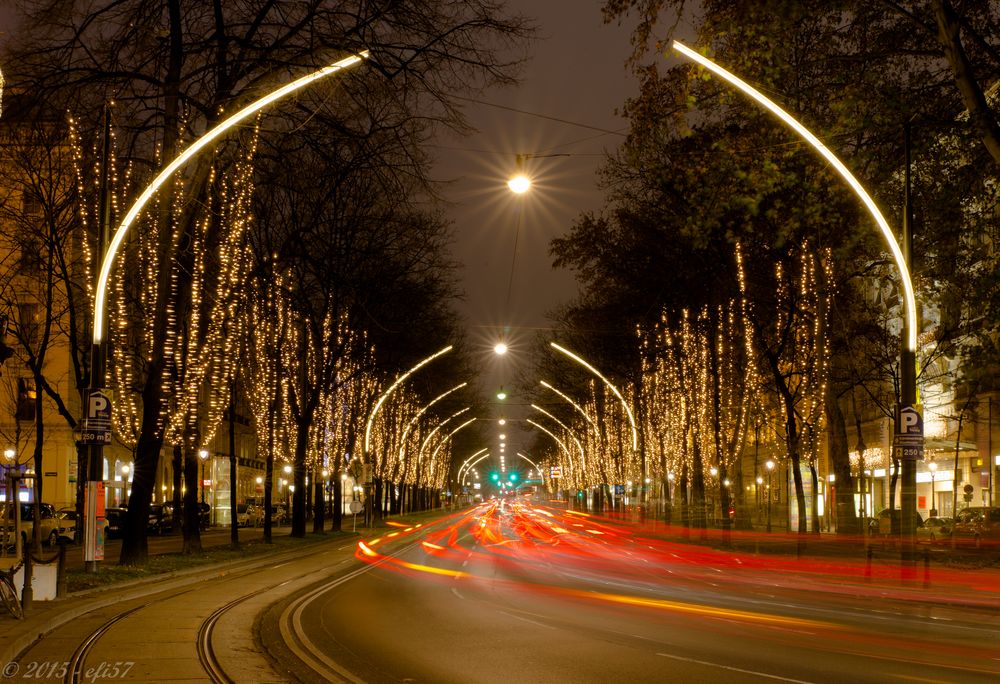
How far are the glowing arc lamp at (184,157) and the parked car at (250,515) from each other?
5716 centimetres

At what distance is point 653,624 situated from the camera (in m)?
16.0

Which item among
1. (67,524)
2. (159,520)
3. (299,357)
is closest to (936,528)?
(299,357)

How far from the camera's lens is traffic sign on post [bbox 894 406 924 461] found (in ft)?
65.1

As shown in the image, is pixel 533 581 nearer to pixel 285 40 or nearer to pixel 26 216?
pixel 285 40

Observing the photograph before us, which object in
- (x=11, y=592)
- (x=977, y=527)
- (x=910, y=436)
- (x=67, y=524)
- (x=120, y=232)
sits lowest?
(x=67, y=524)

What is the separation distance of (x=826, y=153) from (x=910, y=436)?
5540mm

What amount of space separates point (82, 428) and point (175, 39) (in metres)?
9.59

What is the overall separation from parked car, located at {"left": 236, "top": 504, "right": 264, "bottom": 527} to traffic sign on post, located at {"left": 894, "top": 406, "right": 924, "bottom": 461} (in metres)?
60.2

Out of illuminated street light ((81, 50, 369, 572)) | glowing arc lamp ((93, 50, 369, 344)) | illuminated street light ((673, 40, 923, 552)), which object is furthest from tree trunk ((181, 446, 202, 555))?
illuminated street light ((673, 40, 923, 552))

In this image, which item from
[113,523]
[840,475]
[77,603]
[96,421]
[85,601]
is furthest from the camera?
[113,523]

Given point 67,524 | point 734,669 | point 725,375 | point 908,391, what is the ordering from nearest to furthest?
1. point 734,669
2. point 908,391
3. point 725,375
4. point 67,524

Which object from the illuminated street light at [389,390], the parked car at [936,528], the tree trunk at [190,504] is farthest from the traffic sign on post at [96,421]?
the parked car at [936,528]

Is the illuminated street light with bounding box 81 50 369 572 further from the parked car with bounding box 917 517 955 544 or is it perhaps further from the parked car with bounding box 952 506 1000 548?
the parked car with bounding box 917 517 955 544

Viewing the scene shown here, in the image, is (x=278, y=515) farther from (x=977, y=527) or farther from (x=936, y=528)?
(x=977, y=527)
